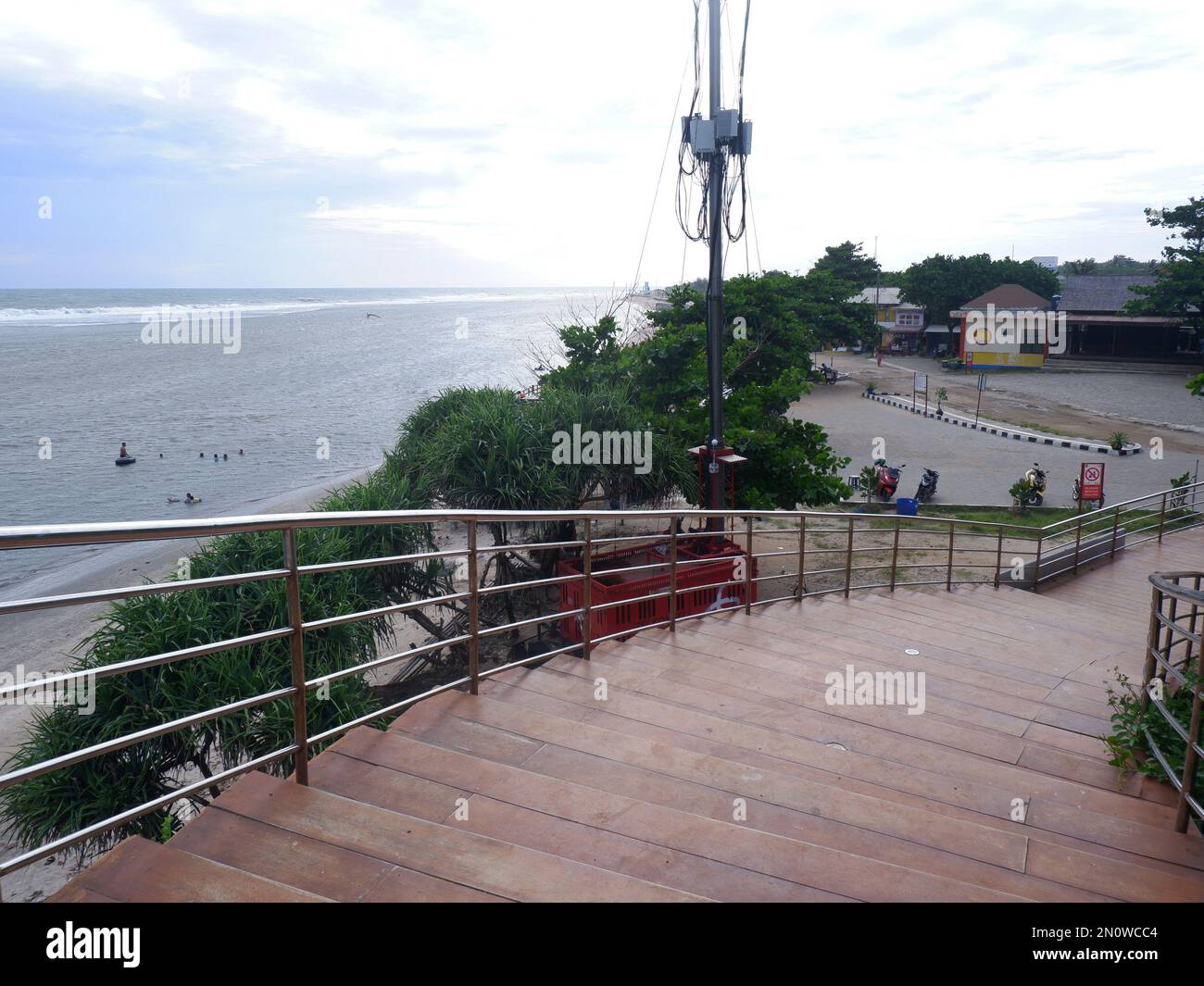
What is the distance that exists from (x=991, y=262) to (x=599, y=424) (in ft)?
187

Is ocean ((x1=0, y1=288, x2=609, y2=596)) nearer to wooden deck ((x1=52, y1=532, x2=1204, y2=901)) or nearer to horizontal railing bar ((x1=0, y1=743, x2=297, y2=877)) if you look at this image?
wooden deck ((x1=52, y1=532, x2=1204, y2=901))

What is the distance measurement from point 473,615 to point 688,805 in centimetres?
123

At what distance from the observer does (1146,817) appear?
11.8 ft

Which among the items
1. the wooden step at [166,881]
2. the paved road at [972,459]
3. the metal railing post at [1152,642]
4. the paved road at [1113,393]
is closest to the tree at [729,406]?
the paved road at [972,459]

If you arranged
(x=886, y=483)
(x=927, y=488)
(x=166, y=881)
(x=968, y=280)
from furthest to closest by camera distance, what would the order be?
(x=968, y=280)
(x=927, y=488)
(x=886, y=483)
(x=166, y=881)

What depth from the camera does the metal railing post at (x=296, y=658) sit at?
270 cm

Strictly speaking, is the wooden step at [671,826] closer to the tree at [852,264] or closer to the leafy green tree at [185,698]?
the leafy green tree at [185,698]

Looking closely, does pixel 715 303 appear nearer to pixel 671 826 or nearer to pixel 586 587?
pixel 586 587

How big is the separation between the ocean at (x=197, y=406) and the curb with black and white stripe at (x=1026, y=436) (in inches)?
670

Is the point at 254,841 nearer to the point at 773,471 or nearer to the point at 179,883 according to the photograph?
the point at 179,883

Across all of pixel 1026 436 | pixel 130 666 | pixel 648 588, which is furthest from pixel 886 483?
pixel 130 666

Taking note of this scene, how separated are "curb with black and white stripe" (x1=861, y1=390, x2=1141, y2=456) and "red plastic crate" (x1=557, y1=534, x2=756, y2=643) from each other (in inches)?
824

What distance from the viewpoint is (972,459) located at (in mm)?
26016

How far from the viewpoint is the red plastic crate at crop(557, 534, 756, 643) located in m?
8.73
